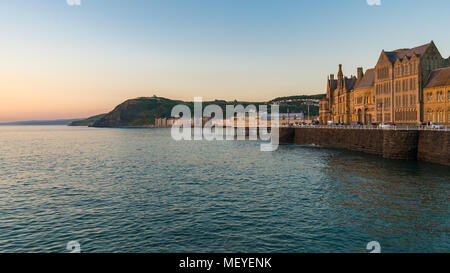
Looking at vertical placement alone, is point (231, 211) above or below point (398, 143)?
below

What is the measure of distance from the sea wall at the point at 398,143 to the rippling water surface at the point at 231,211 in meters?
4.50

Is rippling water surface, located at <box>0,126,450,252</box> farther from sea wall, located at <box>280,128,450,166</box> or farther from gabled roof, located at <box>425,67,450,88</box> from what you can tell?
gabled roof, located at <box>425,67,450,88</box>

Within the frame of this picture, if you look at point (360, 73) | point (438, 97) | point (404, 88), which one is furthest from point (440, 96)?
point (360, 73)

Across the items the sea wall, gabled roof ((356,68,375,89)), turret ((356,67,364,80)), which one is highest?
turret ((356,67,364,80))

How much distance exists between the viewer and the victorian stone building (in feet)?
222

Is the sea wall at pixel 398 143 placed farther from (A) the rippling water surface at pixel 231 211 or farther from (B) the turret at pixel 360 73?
(B) the turret at pixel 360 73

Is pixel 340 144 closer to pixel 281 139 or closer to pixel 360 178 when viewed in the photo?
pixel 281 139

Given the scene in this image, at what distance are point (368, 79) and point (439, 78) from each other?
2699 centimetres

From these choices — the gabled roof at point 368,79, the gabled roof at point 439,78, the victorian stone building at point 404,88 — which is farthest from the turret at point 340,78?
the gabled roof at point 439,78

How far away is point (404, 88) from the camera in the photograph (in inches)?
2985

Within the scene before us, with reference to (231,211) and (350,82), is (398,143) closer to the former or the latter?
(231,211)

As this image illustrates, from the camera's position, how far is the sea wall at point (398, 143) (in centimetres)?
4541

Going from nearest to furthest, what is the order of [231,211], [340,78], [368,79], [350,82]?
1. [231,211]
2. [368,79]
3. [350,82]
4. [340,78]

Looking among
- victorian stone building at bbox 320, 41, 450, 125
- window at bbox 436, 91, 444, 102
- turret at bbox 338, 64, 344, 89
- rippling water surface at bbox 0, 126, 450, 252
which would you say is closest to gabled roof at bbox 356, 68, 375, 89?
victorian stone building at bbox 320, 41, 450, 125
